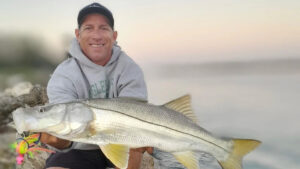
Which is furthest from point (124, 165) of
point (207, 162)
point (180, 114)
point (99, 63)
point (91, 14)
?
point (207, 162)

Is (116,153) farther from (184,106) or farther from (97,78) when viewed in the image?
(97,78)

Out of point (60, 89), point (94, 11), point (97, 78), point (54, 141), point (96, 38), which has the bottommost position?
point (54, 141)

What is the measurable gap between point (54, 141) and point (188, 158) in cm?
119

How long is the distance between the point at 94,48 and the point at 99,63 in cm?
22

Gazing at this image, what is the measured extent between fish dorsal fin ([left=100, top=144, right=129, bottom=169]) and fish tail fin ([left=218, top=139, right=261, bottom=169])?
1.00m

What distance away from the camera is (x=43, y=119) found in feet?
8.73

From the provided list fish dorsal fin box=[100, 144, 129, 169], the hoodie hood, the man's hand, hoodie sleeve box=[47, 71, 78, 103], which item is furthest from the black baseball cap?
fish dorsal fin box=[100, 144, 129, 169]

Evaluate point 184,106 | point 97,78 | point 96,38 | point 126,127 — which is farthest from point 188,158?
point 96,38

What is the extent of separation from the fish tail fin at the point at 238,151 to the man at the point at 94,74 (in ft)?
2.99

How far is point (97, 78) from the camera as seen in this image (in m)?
3.86

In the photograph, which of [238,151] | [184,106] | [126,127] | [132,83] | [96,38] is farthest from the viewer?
[132,83]

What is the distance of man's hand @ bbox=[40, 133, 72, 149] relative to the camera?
118 inches

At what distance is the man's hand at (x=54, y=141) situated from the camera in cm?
300

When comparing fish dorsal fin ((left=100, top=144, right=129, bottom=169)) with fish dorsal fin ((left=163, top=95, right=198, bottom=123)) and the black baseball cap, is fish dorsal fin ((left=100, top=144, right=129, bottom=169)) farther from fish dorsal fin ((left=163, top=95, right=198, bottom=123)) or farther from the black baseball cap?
the black baseball cap
